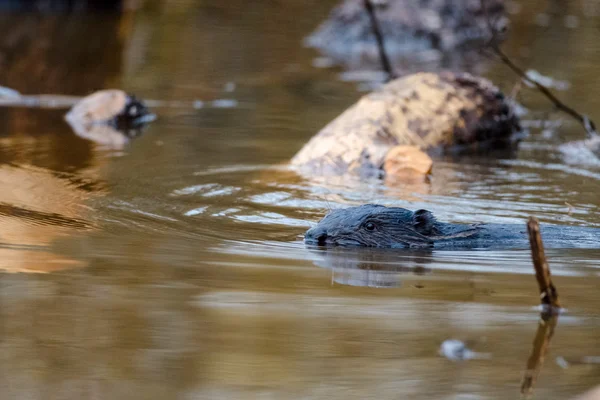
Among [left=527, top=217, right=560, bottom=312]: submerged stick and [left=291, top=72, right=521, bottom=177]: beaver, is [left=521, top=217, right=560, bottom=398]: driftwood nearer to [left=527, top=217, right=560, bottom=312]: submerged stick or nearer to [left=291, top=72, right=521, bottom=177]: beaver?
[left=527, top=217, right=560, bottom=312]: submerged stick

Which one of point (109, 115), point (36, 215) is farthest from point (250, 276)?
point (109, 115)

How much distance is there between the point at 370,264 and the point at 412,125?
4.43m

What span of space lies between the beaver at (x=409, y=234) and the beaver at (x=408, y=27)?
11.7 m

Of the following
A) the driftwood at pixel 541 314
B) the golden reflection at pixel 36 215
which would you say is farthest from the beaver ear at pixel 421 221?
the golden reflection at pixel 36 215

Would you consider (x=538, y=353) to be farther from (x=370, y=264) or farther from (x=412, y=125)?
(x=412, y=125)

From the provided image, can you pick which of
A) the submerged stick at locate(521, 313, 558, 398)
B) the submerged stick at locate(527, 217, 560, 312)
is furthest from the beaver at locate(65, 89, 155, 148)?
the submerged stick at locate(521, 313, 558, 398)

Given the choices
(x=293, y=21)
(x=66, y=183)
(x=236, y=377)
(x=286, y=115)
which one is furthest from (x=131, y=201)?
(x=293, y=21)

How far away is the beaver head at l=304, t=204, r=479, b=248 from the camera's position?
17.4 feet

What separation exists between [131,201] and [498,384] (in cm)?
368

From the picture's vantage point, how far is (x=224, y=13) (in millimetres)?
21375

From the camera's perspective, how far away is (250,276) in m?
4.54

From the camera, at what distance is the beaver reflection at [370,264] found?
4.55 m

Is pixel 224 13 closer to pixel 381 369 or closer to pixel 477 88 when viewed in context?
pixel 477 88

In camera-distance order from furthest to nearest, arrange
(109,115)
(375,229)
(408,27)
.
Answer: (408,27) < (109,115) < (375,229)
